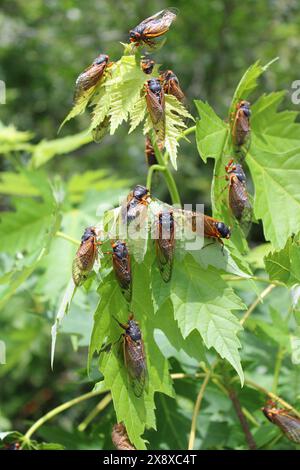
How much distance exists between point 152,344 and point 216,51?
515 cm

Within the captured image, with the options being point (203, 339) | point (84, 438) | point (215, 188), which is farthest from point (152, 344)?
point (84, 438)

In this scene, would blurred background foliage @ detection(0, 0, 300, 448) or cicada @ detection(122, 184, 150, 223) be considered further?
blurred background foliage @ detection(0, 0, 300, 448)

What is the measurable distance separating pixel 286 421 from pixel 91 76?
0.88 metres

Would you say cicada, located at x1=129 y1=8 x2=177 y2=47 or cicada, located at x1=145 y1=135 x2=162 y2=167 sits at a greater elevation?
cicada, located at x1=129 y1=8 x2=177 y2=47

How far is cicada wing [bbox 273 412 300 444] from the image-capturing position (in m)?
1.52

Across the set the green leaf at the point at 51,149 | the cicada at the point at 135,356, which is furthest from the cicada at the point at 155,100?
the green leaf at the point at 51,149

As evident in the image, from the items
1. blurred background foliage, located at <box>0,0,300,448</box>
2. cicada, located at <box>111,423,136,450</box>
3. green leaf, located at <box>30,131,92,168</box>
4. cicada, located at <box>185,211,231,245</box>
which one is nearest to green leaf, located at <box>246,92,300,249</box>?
cicada, located at <box>185,211,231,245</box>

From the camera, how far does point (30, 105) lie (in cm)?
616

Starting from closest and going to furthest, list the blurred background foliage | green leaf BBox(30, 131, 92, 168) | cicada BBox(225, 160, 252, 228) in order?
cicada BBox(225, 160, 252, 228) < green leaf BBox(30, 131, 92, 168) < the blurred background foliage

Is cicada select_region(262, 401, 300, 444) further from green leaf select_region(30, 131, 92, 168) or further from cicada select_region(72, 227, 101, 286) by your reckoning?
green leaf select_region(30, 131, 92, 168)

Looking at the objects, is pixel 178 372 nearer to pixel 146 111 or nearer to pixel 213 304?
pixel 213 304

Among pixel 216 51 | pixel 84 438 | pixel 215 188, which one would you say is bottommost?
pixel 84 438

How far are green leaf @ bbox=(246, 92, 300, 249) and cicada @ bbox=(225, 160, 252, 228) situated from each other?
6 cm

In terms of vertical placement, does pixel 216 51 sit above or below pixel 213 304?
above
